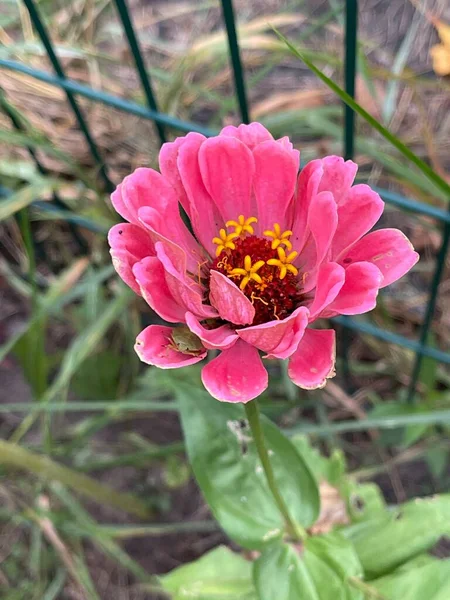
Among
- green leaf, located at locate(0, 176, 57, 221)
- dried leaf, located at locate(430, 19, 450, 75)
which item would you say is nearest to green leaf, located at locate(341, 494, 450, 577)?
green leaf, located at locate(0, 176, 57, 221)

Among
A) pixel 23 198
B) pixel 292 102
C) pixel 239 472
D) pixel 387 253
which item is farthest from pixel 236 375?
pixel 292 102

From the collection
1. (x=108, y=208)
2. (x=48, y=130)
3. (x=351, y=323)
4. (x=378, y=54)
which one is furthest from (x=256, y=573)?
(x=378, y=54)

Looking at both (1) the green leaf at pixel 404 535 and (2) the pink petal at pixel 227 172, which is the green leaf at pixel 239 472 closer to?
(1) the green leaf at pixel 404 535

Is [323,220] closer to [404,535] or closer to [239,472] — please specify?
[239,472]

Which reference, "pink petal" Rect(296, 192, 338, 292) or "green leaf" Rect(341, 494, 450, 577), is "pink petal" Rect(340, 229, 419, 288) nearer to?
"pink petal" Rect(296, 192, 338, 292)

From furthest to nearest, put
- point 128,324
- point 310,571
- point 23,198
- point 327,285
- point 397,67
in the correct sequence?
point 397,67 → point 128,324 → point 23,198 → point 310,571 → point 327,285
